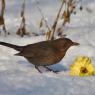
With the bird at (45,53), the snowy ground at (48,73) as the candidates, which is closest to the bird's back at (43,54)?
the bird at (45,53)

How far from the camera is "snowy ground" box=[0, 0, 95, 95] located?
4387 millimetres

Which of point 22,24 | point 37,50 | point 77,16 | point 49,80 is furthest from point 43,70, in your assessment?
point 77,16

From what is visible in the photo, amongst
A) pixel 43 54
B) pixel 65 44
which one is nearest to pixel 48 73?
pixel 43 54

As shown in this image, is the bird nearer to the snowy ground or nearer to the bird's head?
the bird's head

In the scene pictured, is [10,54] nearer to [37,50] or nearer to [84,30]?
[37,50]

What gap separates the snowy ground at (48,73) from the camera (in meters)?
4.39

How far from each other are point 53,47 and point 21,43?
119 centimetres

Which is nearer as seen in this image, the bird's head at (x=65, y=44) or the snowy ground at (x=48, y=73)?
the snowy ground at (x=48, y=73)

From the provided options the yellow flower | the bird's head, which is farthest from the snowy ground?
the bird's head

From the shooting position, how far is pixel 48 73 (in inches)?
197

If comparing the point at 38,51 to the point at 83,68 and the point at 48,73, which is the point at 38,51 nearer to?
the point at 48,73

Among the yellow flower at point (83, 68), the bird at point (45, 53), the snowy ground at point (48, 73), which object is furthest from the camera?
the bird at point (45, 53)

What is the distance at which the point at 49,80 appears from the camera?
4680mm

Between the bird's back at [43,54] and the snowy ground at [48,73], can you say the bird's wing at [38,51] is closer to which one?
the bird's back at [43,54]
